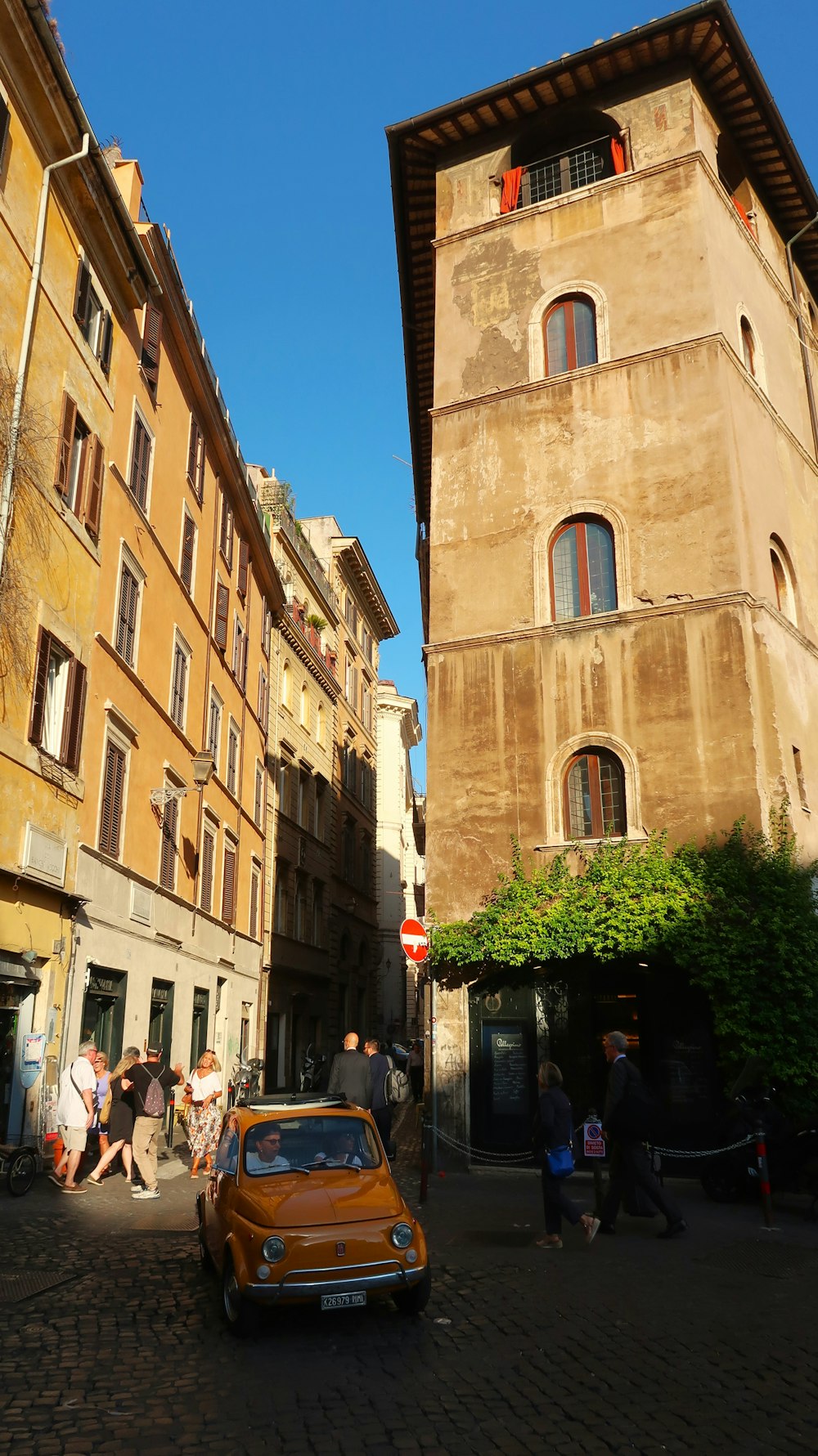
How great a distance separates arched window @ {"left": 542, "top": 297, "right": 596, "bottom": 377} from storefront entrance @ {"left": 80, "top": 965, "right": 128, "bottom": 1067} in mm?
12882

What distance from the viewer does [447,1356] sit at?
652 cm

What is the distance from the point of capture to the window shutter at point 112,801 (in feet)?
56.3

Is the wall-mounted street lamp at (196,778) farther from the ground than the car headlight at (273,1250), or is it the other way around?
the wall-mounted street lamp at (196,778)

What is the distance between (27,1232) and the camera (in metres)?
10.2

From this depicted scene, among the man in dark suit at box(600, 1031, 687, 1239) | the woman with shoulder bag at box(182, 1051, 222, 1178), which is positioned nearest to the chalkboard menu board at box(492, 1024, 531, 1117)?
the woman with shoulder bag at box(182, 1051, 222, 1178)

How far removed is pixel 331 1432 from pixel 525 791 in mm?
12264

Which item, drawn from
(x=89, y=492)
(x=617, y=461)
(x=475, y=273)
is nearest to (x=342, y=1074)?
(x=89, y=492)

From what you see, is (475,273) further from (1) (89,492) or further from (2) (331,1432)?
(2) (331,1432)

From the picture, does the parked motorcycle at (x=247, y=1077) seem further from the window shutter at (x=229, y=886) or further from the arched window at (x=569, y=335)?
the arched window at (x=569, y=335)

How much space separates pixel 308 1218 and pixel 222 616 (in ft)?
66.4

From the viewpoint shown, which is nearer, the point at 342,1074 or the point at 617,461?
the point at 342,1074

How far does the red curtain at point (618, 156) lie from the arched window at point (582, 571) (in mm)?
6999

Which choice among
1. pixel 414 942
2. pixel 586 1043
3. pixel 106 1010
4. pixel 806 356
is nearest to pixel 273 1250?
pixel 414 942

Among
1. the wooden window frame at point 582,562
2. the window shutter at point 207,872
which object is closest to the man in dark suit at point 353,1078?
the wooden window frame at point 582,562
